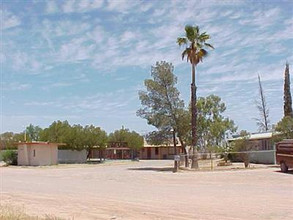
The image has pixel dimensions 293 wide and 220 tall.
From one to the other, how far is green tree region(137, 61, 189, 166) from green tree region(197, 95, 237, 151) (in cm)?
1965

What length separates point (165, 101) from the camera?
45344 millimetres

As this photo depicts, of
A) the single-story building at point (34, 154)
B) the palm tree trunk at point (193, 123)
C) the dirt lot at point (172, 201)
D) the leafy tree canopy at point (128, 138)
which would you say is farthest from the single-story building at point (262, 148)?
the leafy tree canopy at point (128, 138)

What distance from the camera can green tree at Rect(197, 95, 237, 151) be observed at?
6781 centimetres

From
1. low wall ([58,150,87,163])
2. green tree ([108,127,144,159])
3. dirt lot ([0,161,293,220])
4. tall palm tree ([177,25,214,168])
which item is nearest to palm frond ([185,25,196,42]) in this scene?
tall palm tree ([177,25,214,168])

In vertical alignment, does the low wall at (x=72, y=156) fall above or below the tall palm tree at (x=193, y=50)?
below

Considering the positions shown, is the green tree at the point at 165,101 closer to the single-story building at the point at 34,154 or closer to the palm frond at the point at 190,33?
the palm frond at the point at 190,33

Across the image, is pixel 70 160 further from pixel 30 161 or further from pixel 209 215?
pixel 209 215

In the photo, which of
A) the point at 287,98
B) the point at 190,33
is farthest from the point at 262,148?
the point at 190,33

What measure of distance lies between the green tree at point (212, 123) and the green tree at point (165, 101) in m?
19.7

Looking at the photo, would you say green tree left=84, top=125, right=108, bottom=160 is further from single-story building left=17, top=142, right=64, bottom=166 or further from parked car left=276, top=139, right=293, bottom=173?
parked car left=276, top=139, right=293, bottom=173

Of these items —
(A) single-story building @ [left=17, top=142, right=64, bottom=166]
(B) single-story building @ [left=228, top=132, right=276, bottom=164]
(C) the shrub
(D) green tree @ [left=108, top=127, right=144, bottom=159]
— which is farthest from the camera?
(D) green tree @ [left=108, top=127, right=144, bottom=159]

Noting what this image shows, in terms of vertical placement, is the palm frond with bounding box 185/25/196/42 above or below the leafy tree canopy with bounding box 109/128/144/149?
above

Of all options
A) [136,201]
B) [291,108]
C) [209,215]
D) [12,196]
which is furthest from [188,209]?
[291,108]

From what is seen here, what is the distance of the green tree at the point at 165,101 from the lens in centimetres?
4519
